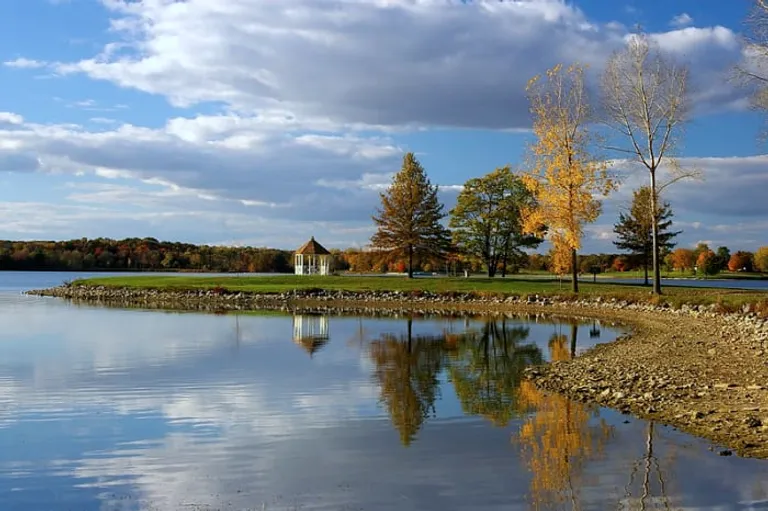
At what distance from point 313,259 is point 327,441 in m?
57.9

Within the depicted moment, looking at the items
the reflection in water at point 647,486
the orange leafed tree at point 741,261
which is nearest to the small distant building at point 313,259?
the reflection in water at point 647,486

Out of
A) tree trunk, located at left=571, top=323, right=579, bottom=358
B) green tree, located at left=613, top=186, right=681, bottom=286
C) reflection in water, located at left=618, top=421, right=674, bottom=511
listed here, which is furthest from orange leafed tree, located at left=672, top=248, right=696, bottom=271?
reflection in water, located at left=618, top=421, right=674, bottom=511

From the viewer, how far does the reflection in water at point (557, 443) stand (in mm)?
8414

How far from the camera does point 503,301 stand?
148 ft

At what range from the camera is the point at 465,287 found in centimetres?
4988

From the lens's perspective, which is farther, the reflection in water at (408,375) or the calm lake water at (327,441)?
the reflection in water at (408,375)

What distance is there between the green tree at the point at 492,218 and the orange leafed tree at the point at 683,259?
43467 mm

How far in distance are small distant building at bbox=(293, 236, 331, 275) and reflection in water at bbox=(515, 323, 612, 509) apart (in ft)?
177

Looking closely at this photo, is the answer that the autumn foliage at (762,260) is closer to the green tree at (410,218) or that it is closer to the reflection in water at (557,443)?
the green tree at (410,218)

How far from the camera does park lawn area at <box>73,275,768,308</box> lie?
34.6 metres

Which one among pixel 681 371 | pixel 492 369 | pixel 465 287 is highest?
pixel 465 287

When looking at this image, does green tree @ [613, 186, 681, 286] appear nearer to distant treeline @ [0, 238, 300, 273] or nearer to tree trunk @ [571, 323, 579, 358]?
tree trunk @ [571, 323, 579, 358]

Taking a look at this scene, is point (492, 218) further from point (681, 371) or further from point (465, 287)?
point (681, 371)

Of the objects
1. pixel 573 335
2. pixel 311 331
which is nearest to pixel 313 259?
pixel 311 331
